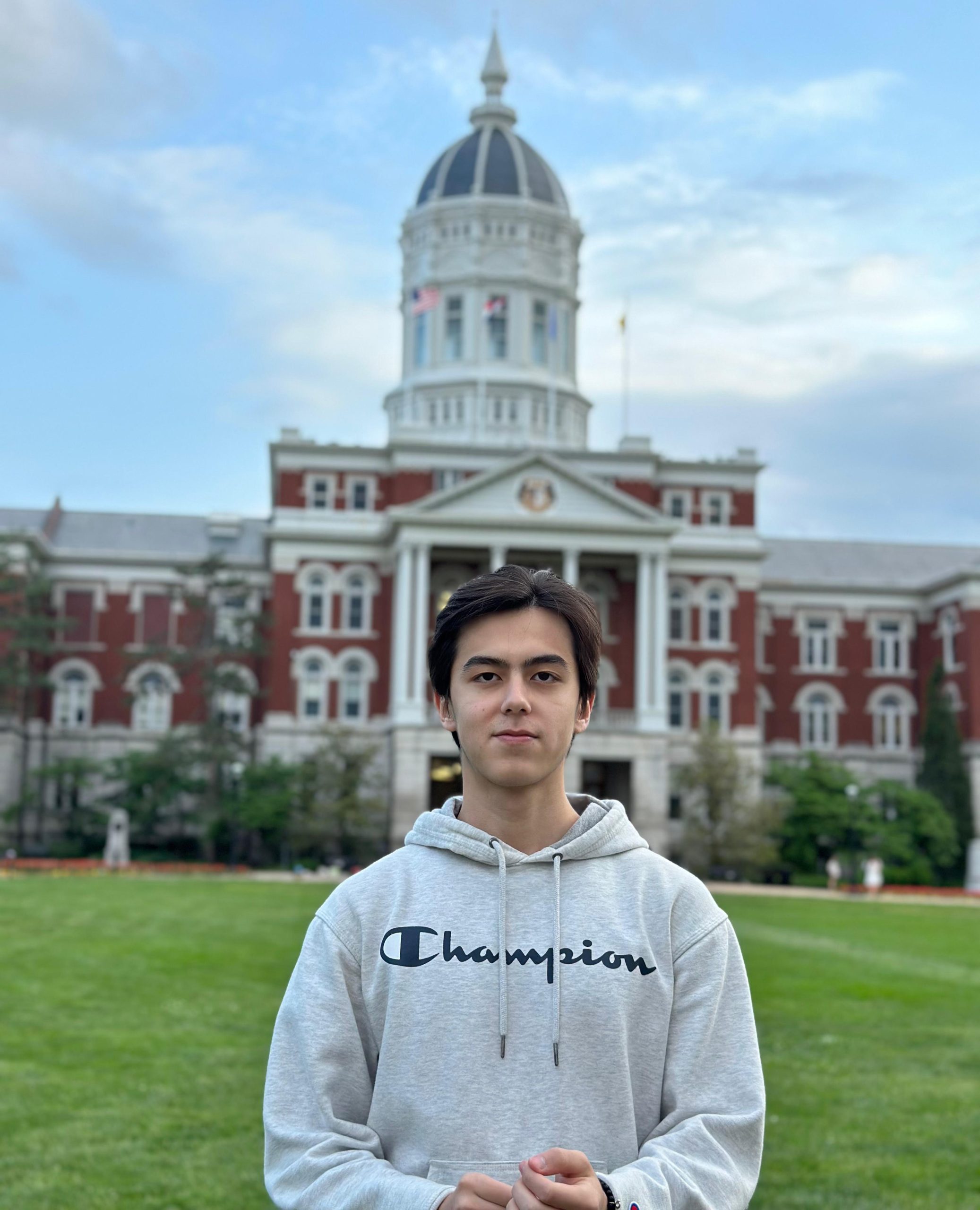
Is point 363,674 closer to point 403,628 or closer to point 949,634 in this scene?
point 403,628

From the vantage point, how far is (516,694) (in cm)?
384

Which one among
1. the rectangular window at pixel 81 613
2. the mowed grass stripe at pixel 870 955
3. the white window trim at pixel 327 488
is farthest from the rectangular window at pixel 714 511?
the mowed grass stripe at pixel 870 955

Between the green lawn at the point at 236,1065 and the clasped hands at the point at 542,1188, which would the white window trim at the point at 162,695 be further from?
the clasped hands at the point at 542,1188

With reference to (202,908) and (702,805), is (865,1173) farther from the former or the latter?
(702,805)

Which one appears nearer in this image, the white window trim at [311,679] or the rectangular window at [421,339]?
the white window trim at [311,679]

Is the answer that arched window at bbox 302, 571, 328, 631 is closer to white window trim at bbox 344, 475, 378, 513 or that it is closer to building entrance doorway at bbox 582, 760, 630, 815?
white window trim at bbox 344, 475, 378, 513

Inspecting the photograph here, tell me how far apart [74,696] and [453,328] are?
2387cm

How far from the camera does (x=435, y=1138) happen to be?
3.63m

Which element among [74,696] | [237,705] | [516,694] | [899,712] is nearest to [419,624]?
[237,705]

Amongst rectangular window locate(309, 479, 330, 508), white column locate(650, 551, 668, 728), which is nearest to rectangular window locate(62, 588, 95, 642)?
rectangular window locate(309, 479, 330, 508)

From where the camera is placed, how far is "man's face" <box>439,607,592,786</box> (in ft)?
12.6

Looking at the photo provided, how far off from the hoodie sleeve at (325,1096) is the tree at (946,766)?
54.7 m

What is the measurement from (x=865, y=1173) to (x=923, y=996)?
8.88 m

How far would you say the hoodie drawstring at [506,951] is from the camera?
3.63 m
